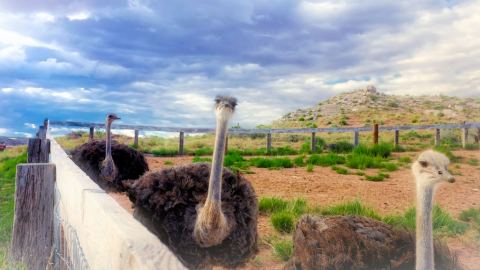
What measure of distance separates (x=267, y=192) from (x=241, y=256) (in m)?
4.87

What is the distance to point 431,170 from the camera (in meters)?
3.52

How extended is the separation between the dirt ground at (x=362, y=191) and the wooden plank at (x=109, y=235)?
333cm

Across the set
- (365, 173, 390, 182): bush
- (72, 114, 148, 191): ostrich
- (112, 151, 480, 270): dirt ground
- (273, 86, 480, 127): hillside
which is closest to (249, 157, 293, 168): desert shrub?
(112, 151, 480, 270): dirt ground

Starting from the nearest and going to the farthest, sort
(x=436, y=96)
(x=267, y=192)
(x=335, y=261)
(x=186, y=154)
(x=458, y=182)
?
(x=335, y=261) → (x=267, y=192) → (x=458, y=182) → (x=186, y=154) → (x=436, y=96)

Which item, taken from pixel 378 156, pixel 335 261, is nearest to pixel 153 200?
pixel 335 261

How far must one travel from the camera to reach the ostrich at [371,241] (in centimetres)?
346

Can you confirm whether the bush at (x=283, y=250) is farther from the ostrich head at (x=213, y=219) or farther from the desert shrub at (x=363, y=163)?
the desert shrub at (x=363, y=163)

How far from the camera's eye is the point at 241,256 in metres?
4.52

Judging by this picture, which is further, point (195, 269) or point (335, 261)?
point (195, 269)

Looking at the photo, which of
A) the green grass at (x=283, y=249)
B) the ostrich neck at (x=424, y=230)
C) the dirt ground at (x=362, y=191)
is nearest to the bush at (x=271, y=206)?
the dirt ground at (x=362, y=191)

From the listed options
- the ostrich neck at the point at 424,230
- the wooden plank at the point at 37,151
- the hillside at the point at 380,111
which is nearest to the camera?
the ostrich neck at the point at 424,230

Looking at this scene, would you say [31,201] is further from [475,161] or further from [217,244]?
[475,161]

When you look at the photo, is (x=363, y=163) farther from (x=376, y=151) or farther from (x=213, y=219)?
(x=213, y=219)

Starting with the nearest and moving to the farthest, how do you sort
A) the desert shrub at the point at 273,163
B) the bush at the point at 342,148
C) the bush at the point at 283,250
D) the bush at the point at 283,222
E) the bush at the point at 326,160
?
the bush at the point at 283,250, the bush at the point at 283,222, the desert shrub at the point at 273,163, the bush at the point at 326,160, the bush at the point at 342,148
